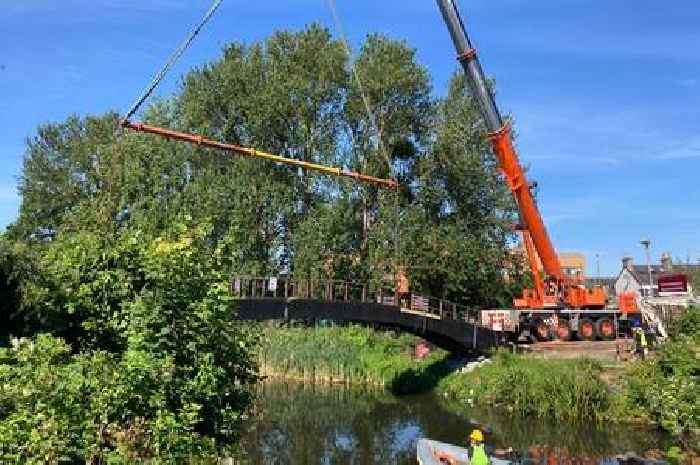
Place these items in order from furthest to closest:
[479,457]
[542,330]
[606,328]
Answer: [606,328], [542,330], [479,457]

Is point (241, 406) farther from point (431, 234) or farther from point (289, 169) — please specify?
point (289, 169)

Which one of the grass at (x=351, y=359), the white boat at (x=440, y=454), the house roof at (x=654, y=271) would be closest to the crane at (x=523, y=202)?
the grass at (x=351, y=359)

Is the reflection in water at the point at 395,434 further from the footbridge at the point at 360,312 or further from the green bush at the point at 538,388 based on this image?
the footbridge at the point at 360,312

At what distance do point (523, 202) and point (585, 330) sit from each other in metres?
7.90

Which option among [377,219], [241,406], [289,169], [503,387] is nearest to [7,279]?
[241,406]

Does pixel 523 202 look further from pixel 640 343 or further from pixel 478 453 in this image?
pixel 478 453

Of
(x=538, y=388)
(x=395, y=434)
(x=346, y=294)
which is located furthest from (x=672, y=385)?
(x=346, y=294)

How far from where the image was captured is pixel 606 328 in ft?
122

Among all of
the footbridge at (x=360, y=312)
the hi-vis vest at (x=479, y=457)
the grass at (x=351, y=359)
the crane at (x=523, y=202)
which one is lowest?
the hi-vis vest at (x=479, y=457)

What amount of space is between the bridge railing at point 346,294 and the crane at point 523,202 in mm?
4223

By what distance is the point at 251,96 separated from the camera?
169 feet

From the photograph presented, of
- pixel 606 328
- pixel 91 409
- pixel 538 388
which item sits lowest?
pixel 538 388

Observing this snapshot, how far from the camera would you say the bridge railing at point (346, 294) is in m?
32.0

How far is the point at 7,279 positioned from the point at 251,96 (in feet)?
123
